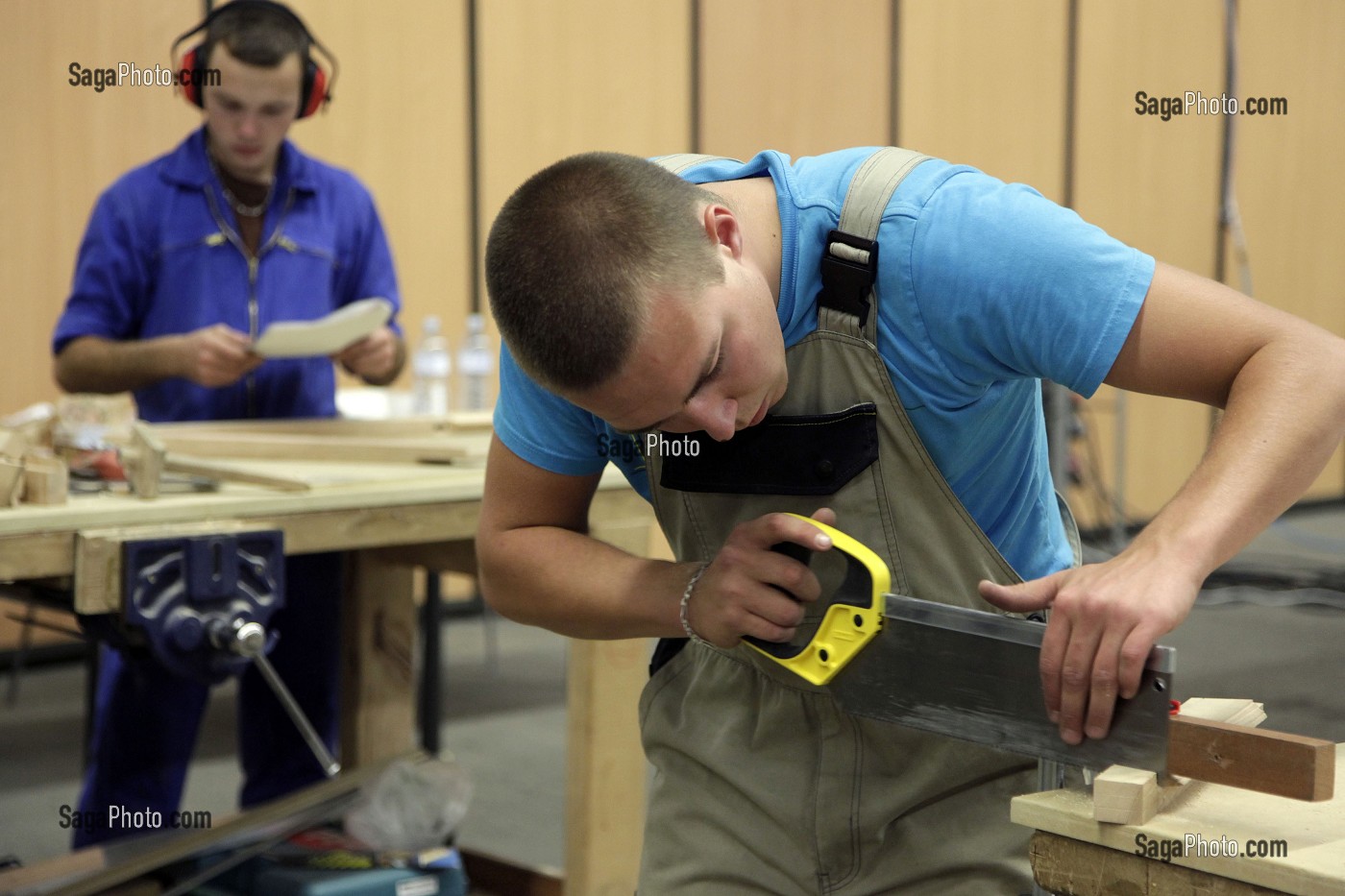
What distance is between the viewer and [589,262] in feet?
3.73

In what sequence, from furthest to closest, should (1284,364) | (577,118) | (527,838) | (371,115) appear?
(577,118) → (371,115) → (527,838) → (1284,364)

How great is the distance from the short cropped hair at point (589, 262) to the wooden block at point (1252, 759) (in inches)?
20.7

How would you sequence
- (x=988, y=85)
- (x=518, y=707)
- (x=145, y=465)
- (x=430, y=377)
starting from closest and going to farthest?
(x=145, y=465) → (x=430, y=377) → (x=518, y=707) → (x=988, y=85)

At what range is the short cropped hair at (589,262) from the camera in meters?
1.13

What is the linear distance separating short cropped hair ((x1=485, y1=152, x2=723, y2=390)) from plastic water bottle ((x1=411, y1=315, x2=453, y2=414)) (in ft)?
7.29

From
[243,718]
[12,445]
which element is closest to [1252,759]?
[12,445]

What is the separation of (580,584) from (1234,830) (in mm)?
641

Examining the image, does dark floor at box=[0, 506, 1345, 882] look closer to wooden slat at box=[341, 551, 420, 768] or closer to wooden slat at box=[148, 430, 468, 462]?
wooden slat at box=[341, 551, 420, 768]

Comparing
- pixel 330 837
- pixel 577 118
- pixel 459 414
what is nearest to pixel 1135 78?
pixel 577 118

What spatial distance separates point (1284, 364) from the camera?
111 cm

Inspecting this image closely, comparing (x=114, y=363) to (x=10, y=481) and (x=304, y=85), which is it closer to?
(x=304, y=85)

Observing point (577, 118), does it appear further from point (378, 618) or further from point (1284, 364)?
point (1284, 364)

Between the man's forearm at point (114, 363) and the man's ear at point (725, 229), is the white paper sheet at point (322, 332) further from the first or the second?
the man's ear at point (725, 229)

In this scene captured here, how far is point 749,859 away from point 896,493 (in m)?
0.39
